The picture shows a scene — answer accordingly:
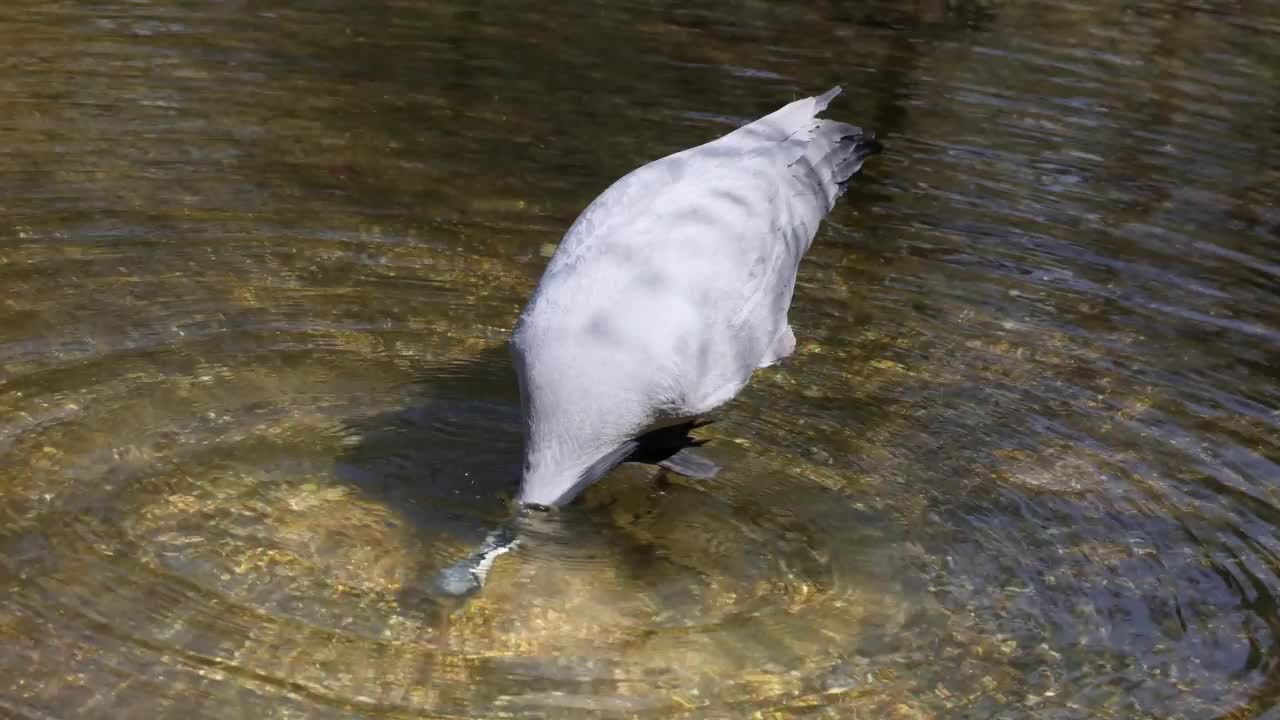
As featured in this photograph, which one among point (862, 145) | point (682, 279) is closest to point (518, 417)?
point (682, 279)

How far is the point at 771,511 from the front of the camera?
16.6 feet

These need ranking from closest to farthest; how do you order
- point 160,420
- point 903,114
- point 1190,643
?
1. point 1190,643
2. point 160,420
3. point 903,114

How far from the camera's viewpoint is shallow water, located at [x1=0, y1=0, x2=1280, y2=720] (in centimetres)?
421

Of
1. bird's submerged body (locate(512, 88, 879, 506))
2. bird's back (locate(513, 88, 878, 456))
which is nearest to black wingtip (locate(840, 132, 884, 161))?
bird's back (locate(513, 88, 878, 456))

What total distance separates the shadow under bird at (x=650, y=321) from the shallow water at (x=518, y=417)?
0.27 metres

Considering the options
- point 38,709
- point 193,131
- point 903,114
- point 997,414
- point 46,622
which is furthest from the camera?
point 903,114

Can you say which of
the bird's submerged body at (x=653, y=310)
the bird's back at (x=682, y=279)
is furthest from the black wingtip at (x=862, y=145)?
the bird's submerged body at (x=653, y=310)

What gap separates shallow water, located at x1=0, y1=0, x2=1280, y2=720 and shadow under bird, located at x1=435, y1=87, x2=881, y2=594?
0.27 m

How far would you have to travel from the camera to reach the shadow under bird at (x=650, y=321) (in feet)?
15.0

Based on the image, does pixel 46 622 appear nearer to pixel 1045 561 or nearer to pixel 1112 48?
pixel 1045 561

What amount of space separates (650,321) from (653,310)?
0.16 ft

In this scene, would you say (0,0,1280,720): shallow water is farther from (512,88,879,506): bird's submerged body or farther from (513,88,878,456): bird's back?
(513,88,878,456): bird's back

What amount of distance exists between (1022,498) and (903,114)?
4.37 m

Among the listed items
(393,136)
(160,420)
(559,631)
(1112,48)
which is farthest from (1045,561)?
(1112,48)
